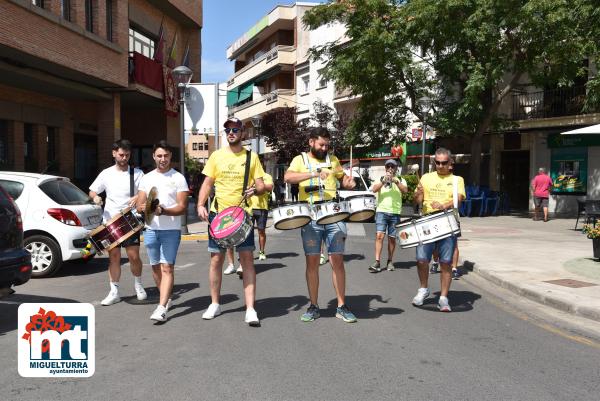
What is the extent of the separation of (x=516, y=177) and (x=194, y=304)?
22.7 metres

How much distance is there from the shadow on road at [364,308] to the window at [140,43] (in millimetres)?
16555

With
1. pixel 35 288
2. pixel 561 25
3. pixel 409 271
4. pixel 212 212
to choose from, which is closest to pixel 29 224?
pixel 35 288

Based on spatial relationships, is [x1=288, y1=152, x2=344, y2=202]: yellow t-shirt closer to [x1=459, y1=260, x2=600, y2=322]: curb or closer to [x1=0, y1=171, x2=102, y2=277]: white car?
[x1=459, y1=260, x2=600, y2=322]: curb

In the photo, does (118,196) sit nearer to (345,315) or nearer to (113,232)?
(113,232)

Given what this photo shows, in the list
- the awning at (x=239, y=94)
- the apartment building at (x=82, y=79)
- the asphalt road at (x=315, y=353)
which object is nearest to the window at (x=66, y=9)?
the apartment building at (x=82, y=79)

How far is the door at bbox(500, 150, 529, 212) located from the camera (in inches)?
1008

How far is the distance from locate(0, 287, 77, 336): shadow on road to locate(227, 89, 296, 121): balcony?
103ft

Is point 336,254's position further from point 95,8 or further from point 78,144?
point 78,144

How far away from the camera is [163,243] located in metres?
5.87

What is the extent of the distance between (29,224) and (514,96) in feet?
73.2


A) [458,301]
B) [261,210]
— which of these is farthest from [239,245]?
[261,210]

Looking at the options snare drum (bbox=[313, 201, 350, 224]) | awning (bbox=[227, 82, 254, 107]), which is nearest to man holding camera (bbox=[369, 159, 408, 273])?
snare drum (bbox=[313, 201, 350, 224])

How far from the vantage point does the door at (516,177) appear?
84.0 ft

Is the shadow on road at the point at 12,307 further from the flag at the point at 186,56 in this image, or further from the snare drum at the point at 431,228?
the flag at the point at 186,56
